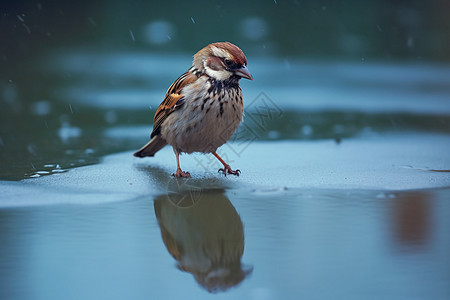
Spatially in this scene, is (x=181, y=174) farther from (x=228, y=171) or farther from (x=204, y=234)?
(x=204, y=234)

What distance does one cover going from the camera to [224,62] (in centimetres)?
425

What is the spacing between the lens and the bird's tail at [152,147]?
4977 millimetres

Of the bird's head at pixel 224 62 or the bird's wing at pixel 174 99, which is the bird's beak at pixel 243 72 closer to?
the bird's head at pixel 224 62

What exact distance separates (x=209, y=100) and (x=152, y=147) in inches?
37.6

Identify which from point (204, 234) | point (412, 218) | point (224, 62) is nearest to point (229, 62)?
point (224, 62)

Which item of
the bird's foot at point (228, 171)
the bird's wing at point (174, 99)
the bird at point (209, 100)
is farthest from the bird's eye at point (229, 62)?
the bird's foot at point (228, 171)

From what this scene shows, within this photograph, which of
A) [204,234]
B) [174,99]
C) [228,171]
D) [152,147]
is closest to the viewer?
[204,234]

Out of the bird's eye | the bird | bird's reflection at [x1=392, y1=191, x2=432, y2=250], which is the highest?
the bird's eye

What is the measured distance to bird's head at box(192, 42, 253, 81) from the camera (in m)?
4.20

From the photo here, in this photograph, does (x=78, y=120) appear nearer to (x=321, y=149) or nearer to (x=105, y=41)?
(x=105, y=41)

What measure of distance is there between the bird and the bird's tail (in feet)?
1.44

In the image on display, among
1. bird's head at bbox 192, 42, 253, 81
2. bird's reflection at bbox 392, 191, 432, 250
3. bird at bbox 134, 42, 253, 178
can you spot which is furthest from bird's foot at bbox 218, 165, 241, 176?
bird's reflection at bbox 392, 191, 432, 250

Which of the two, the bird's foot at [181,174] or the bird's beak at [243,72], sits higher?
the bird's beak at [243,72]

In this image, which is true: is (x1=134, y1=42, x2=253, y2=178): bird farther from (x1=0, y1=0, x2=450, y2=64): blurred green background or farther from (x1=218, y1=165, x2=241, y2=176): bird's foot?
(x1=0, y1=0, x2=450, y2=64): blurred green background
